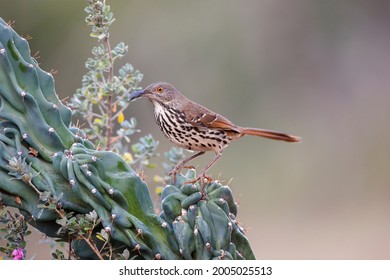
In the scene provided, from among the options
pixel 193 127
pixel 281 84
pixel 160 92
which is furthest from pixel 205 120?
pixel 281 84

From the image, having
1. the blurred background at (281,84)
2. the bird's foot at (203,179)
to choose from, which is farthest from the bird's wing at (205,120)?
the blurred background at (281,84)

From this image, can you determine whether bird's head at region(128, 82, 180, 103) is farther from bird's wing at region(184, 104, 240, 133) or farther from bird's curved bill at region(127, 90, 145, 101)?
bird's wing at region(184, 104, 240, 133)

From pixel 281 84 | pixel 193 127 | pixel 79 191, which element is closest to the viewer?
pixel 79 191

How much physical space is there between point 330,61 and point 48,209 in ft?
23.4

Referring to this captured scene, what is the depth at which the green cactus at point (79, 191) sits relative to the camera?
128 inches

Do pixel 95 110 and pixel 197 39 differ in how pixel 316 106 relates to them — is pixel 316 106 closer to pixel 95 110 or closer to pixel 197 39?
pixel 197 39

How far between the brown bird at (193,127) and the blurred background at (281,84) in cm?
348

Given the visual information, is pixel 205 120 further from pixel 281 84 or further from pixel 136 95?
pixel 281 84

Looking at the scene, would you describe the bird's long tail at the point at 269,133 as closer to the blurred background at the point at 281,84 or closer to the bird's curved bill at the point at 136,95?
the bird's curved bill at the point at 136,95

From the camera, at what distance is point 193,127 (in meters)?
3.76

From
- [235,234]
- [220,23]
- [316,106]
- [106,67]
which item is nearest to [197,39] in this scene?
[220,23]

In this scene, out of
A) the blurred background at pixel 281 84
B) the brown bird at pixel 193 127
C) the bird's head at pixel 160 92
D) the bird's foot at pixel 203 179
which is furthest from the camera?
the blurred background at pixel 281 84

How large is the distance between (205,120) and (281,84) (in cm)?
586

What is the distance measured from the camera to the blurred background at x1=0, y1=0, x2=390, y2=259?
8078 millimetres
